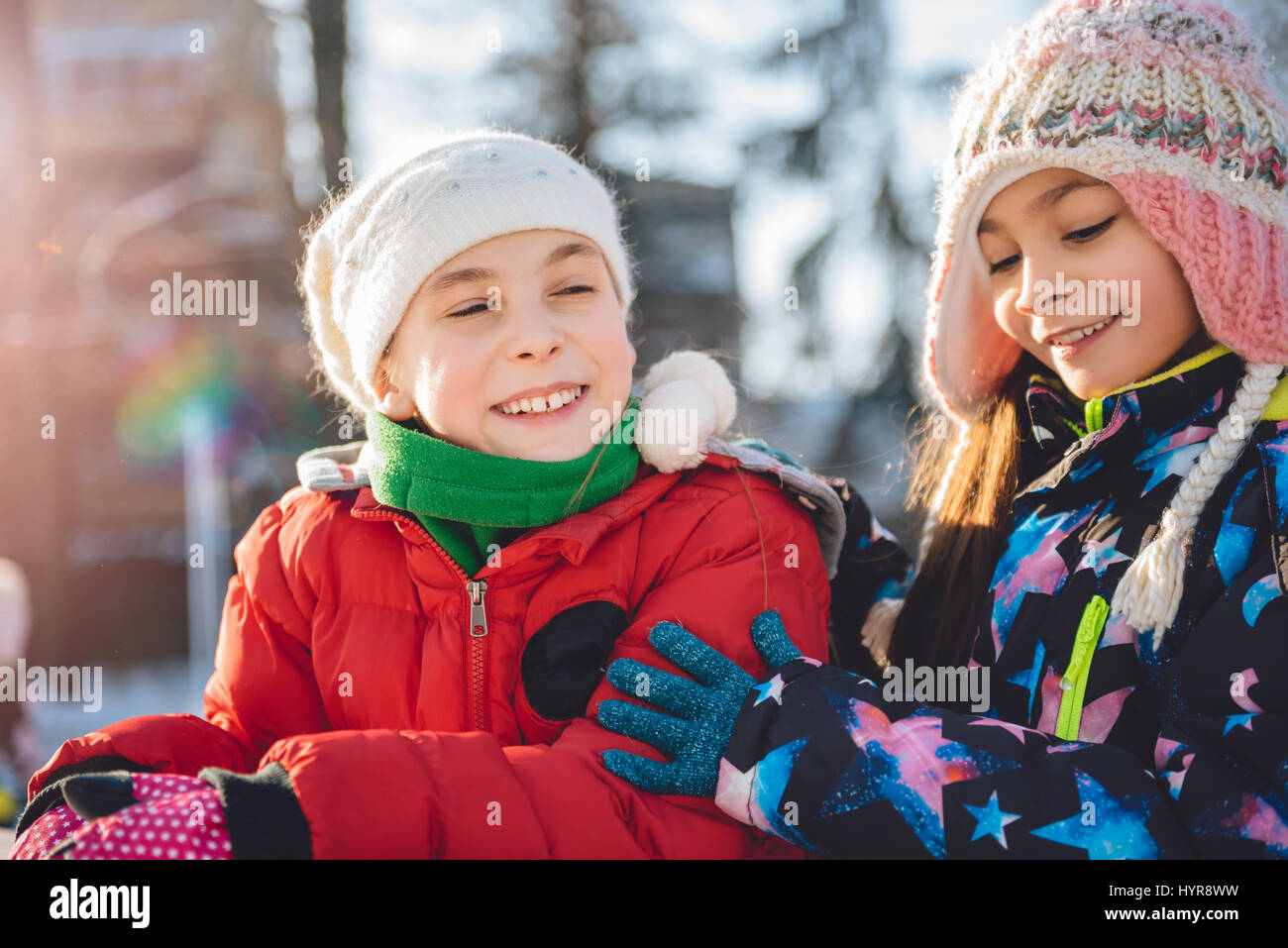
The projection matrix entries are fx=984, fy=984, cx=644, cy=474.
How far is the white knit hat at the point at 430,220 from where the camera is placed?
188 centimetres

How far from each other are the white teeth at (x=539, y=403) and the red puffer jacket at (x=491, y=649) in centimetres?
22

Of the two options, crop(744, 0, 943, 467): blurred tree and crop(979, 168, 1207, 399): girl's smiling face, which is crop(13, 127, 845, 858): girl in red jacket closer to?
crop(979, 168, 1207, 399): girl's smiling face

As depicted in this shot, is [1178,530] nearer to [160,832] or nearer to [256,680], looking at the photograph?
[160,832]

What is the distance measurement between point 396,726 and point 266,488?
13.2 ft

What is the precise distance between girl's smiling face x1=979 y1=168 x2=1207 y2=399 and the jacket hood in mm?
514

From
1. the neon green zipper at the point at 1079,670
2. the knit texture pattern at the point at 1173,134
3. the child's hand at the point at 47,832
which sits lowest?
the child's hand at the point at 47,832

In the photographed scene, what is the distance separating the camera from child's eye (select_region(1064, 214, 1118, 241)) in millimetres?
1773

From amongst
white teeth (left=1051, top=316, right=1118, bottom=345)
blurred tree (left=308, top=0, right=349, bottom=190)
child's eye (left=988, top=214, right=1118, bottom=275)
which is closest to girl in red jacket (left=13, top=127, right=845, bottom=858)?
white teeth (left=1051, top=316, right=1118, bottom=345)

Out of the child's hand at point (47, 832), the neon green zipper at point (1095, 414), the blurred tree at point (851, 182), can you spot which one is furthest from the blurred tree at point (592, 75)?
the child's hand at point (47, 832)

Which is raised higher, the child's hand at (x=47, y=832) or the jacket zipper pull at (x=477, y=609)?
the jacket zipper pull at (x=477, y=609)

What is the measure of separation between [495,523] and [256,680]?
59cm

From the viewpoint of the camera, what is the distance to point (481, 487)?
1.83 meters

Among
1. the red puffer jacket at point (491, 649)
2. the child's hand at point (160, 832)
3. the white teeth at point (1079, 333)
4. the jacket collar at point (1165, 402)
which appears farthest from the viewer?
the white teeth at point (1079, 333)

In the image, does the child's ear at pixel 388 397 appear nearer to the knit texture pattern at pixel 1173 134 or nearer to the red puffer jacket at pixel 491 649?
the red puffer jacket at pixel 491 649
